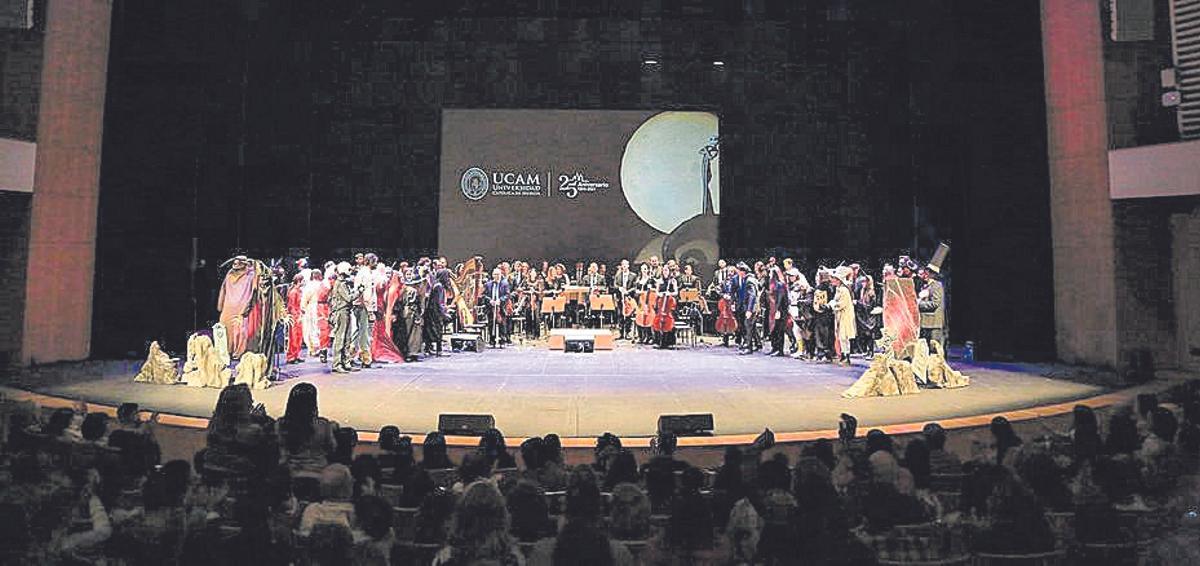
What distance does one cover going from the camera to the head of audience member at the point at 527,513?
2.76 m

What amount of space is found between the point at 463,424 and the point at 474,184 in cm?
1072

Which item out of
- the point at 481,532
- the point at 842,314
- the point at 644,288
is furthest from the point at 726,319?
the point at 481,532

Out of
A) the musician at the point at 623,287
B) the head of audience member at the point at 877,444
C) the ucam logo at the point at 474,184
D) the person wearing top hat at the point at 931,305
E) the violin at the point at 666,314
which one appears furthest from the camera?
the ucam logo at the point at 474,184

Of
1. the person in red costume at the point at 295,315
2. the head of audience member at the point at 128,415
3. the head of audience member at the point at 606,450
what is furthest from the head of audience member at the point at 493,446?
the person in red costume at the point at 295,315

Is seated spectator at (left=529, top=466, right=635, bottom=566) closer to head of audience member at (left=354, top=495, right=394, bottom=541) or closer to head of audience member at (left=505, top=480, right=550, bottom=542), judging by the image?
head of audience member at (left=505, top=480, right=550, bottom=542)

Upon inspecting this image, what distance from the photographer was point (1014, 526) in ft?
8.47

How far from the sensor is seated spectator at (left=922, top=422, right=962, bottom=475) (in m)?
3.91

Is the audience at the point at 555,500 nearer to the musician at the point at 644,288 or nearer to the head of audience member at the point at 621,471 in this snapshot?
the head of audience member at the point at 621,471

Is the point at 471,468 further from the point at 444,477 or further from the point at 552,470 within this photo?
the point at 444,477

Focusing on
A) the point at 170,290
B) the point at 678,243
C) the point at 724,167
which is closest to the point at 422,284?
the point at 170,290

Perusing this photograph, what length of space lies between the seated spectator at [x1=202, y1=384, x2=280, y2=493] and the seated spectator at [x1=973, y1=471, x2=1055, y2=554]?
287cm

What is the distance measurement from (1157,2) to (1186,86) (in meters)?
1.31

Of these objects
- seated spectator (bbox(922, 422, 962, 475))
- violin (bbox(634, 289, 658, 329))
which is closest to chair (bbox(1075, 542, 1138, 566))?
seated spectator (bbox(922, 422, 962, 475))

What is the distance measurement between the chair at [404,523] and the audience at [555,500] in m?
0.02
